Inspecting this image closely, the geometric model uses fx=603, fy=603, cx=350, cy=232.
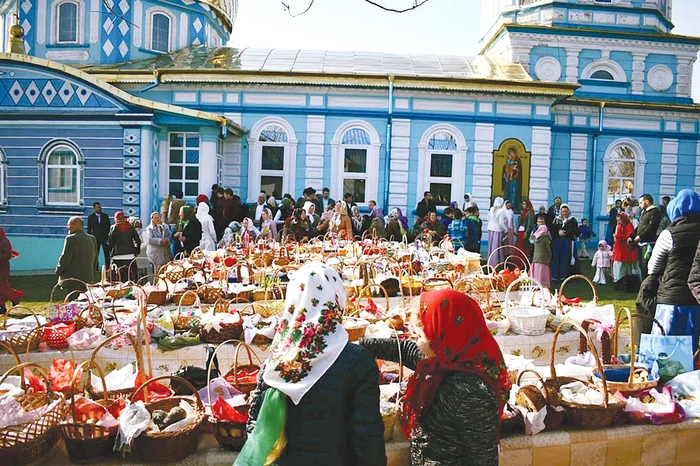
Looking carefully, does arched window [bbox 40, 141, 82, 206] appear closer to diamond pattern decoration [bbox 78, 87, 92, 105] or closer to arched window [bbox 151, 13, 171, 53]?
diamond pattern decoration [bbox 78, 87, 92, 105]

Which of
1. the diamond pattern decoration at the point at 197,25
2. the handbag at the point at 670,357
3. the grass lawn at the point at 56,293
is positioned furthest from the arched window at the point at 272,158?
the handbag at the point at 670,357

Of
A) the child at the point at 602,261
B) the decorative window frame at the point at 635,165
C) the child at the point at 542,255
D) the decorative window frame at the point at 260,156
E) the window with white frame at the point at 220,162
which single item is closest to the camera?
the child at the point at 542,255

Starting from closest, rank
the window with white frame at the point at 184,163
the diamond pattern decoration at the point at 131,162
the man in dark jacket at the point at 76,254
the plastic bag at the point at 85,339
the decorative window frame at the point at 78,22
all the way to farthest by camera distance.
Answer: the plastic bag at the point at 85,339, the man in dark jacket at the point at 76,254, the diamond pattern decoration at the point at 131,162, the window with white frame at the point at 184,163, the decorative window frame at the point at 78,22

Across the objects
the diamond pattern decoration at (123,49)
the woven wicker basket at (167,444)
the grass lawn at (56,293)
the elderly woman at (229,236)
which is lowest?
the grass lawn at (56,293)

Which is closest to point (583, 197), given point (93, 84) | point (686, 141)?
point (686, 141)

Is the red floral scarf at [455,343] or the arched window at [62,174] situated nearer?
Answer: the red floral scarf at [455,343]

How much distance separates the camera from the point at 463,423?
2480 mm

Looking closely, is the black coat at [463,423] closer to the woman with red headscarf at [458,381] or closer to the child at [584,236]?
the woman with red headscarf at [458,381]

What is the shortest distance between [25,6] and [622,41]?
19.1 meters

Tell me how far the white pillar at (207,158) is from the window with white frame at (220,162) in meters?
0.55

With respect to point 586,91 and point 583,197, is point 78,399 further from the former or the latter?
point 586,91

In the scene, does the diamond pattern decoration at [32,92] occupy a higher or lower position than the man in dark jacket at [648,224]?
higher

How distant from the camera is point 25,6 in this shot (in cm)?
1820

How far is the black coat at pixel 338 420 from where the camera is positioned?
95.8 inches
